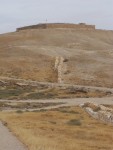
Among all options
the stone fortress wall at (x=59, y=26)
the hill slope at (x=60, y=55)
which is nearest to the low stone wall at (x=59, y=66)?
the hill slope at (x=60, y=55)

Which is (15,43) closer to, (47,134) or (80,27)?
(80,27)

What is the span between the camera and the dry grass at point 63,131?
64.1ft

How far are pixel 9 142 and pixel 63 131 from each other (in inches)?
282

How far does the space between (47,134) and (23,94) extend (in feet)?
94.7

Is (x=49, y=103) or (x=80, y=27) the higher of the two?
(x=80, y=27)

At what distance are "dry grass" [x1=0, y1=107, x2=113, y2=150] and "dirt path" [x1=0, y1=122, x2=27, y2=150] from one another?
11.2 inches

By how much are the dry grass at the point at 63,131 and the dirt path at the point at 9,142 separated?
284 millimetres

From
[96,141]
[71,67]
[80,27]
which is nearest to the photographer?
[96,141]

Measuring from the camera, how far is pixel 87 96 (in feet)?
167

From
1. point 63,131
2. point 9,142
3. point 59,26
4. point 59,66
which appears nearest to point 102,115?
point 63,131

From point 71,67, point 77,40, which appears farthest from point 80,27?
point 71,67

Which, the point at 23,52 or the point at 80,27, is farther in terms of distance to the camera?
the point at 80,27

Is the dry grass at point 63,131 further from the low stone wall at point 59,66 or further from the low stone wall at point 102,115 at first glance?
the low stone wall at point 59,66

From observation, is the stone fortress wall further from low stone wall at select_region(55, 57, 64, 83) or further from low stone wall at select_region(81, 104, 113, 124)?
low stone wall at select_region(81, 104, 113, 124)
